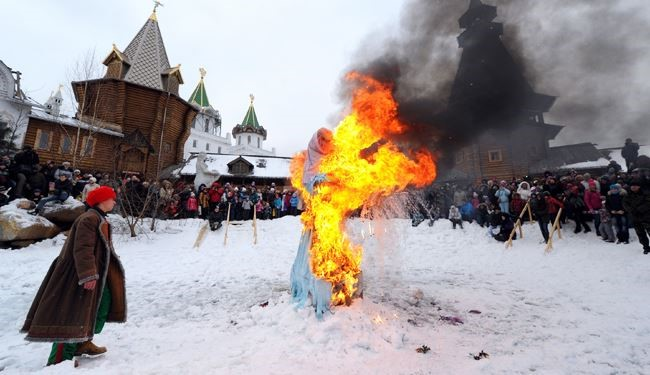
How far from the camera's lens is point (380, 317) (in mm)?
4551

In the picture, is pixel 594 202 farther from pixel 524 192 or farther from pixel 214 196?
pixel 214 196

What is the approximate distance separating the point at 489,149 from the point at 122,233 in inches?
964

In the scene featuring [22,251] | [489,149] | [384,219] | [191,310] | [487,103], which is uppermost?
[489,149]

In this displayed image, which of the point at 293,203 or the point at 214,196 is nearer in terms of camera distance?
the point at 214,196

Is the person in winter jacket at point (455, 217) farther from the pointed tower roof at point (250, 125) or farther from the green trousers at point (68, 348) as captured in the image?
the pointed tower roof at point (250, 125)

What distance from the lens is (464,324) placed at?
4711mm

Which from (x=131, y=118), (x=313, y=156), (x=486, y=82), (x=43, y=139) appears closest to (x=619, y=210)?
(x=486, y=82)

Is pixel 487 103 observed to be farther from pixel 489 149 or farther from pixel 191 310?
pixel 489 149

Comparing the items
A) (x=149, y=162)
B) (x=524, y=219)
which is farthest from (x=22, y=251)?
(x=149, y=162)

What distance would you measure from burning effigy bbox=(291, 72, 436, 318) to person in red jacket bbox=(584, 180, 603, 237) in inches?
301

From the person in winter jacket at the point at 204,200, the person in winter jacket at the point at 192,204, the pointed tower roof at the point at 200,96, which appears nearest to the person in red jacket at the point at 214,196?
the person in winter jacket at the point at 204,200

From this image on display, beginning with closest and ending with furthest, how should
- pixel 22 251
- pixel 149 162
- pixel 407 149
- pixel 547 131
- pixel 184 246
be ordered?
1. pixel 407 149
2. pixel 22 251
3. pixel 184 246
4. pixel 547 131
5. pixel 149 162

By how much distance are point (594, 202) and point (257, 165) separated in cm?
2952

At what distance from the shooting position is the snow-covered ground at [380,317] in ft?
11.4
